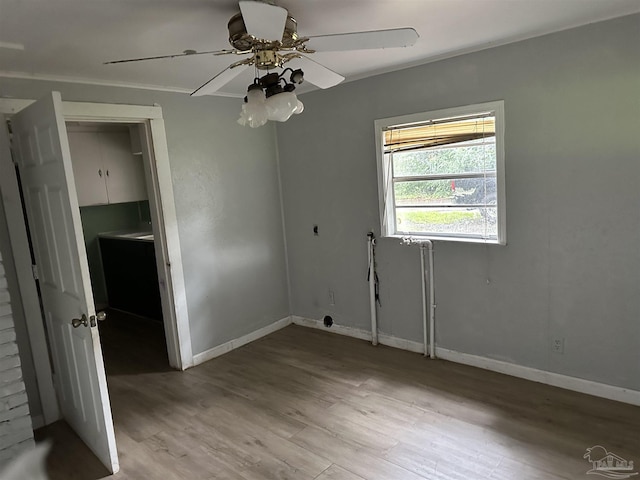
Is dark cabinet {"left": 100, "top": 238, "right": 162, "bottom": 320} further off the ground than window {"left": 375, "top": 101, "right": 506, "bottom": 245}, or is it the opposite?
window {"left": 375, "top": 101, "right": 506, "bottom": 245}

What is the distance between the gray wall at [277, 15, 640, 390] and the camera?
2.47m

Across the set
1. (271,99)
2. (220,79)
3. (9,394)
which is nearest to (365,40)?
(271,99)

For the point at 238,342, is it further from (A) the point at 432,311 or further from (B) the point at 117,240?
(B) the point at 117,240

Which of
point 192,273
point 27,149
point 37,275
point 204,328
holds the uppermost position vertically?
point 27,149

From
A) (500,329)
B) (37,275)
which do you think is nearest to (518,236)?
(500,329)

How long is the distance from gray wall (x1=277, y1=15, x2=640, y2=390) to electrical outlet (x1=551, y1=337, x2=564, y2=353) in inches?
1.2

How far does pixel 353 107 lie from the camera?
356cm

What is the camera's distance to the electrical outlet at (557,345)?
9.24ft

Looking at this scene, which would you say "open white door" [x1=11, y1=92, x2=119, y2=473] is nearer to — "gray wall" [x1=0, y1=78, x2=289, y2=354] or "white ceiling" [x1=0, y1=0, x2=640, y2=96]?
"white ceiling" [x1=0, y1=0, x2=640, y2=96]

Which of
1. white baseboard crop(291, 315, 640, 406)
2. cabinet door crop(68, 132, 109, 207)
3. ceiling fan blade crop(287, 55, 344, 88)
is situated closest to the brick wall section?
ceiling fan blade crop(287, 55, 344, 88)

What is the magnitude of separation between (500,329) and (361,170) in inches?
65.3

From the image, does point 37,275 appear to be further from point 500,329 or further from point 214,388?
point 500,329

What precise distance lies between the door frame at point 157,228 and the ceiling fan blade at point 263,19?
1.92 meters

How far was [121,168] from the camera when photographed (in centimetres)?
489
